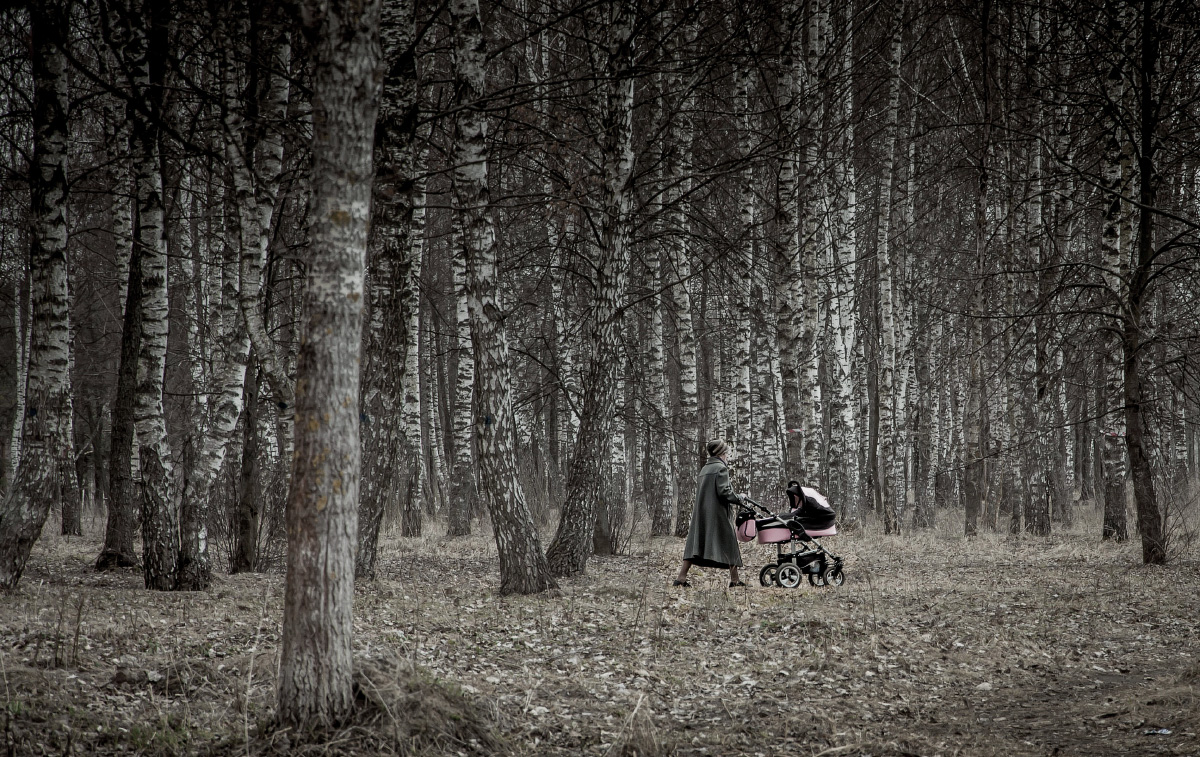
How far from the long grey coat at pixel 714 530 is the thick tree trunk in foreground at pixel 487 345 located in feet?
6.67

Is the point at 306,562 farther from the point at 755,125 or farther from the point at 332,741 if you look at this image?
the point at 755,125

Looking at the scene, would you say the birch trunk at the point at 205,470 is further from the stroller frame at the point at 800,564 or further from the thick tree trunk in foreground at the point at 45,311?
the stroller frame at the point at 800,564

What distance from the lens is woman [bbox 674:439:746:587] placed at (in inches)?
397

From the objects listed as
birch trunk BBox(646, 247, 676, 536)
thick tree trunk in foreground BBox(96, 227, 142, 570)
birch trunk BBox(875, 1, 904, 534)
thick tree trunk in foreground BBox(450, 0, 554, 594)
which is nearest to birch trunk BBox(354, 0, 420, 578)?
thick tree trunk in foreground BBox(450, 0, 554, 594)

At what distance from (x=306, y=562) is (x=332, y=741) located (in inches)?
34.1

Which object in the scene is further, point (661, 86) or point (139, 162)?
point (661, 86)

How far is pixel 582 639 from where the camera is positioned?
23.8ft

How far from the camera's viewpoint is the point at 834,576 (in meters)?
10.6

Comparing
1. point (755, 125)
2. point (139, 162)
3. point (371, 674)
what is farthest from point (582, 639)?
point (755, 125)

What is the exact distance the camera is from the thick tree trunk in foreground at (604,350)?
10.5 m

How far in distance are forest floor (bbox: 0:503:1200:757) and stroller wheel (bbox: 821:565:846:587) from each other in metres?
0.28

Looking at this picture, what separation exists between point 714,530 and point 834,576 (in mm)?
1793

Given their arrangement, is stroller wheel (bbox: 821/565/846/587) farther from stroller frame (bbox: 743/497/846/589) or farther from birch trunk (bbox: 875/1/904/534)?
birch trunk (bbox: 875/1/904/534)

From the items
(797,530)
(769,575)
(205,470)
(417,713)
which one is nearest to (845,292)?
(769,575)
